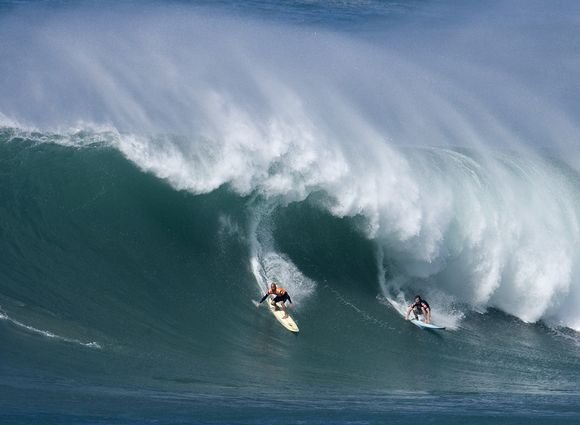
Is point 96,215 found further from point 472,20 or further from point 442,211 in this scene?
point 472,20

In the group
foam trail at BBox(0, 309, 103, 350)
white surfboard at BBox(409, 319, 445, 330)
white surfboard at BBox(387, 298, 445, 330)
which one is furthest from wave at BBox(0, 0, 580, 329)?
foam trail at BBox(0, 309, 103, 350)

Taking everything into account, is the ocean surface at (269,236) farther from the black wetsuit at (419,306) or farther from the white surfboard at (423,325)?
the black wetsuit at (419,306)

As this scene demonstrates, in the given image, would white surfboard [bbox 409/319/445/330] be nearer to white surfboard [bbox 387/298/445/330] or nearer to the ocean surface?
white surfboard [bbox 387/298/445/330]

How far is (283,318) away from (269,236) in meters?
3.31

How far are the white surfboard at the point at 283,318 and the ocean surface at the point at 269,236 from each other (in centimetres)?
16

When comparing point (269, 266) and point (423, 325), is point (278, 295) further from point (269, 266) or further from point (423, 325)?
point (423, 325)

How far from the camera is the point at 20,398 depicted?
12.2m

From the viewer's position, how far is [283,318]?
17688mm

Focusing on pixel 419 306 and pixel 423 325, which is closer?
pixel 423 325

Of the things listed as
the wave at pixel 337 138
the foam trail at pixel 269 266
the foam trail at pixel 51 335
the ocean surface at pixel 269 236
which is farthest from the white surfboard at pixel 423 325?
the foam trail at pixel 51 335

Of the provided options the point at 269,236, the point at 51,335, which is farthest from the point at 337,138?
the point at 51,335

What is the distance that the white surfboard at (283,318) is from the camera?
17.5 meters

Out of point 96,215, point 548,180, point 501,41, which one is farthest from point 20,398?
point 501,41

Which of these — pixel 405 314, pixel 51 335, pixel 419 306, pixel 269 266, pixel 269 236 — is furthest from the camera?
pixel 269 236
